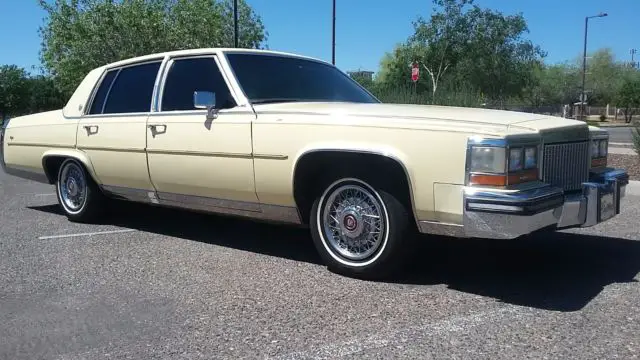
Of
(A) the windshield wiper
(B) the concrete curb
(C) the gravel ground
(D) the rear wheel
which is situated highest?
(A) the windshield wiper

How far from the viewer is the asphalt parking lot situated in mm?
3432

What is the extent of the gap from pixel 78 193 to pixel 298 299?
12.4 ft

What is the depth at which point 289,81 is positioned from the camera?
18.8 feet

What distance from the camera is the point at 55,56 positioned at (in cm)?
3694

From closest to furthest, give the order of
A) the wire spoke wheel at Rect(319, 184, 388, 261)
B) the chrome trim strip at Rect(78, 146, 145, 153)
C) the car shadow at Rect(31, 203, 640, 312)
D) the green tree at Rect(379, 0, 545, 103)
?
the car shadow at Rect(31, 203, 640, 312) < the wire spoke wheel at Rect(319, 184, 388, 261) < the chrome trim strip at Rect(78, 146, 145, 153) < the green tree at Rect(379, 0, 545, 103)

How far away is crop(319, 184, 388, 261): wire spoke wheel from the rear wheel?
124 inches

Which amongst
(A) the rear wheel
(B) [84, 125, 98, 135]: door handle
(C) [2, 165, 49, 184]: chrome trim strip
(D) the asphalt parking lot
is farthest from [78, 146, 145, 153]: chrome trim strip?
(C) [2, 165, 49, 184]: chrome trim strip

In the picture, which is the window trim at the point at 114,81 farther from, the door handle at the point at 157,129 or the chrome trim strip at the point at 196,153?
the chrome trim strip at the point at 196,153

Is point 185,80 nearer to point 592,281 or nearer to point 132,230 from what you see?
point 132,230

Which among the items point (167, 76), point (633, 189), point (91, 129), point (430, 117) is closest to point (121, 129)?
point (91, 129)

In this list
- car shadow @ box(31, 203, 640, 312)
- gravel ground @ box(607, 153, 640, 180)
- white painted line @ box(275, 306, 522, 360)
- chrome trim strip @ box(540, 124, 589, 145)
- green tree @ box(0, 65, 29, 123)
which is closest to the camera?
white painted line @ box(275, 306, 522, 360)

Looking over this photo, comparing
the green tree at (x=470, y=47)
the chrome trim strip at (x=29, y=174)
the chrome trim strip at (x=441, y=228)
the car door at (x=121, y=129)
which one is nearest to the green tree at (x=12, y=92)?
the green tree at (x=470, y=47)

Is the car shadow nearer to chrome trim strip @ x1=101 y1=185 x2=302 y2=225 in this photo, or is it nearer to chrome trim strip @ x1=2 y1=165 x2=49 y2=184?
chrome trim strip @ x1=101 y1=185 x2=302 y2=225

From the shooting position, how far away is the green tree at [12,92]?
5647cm
